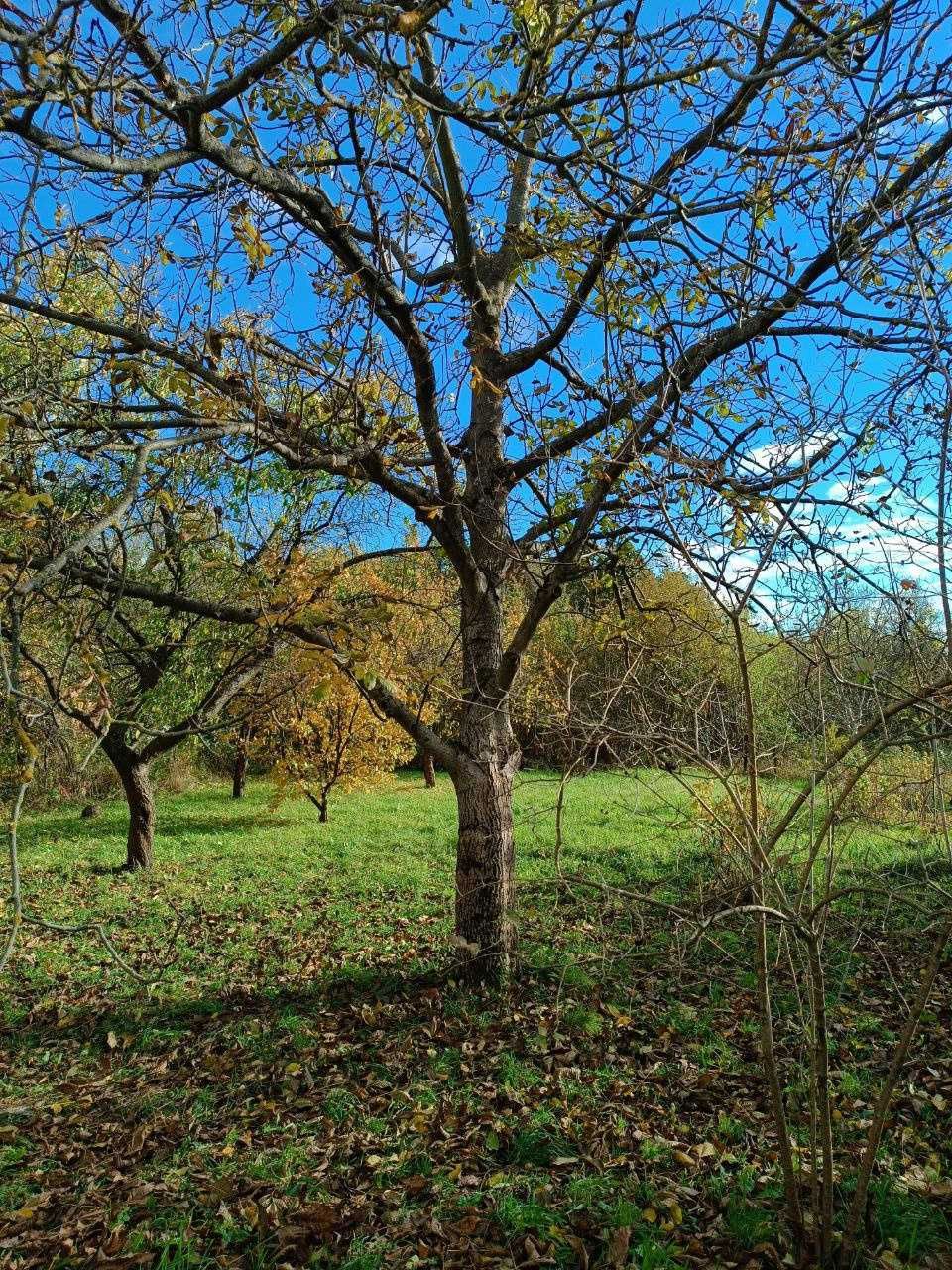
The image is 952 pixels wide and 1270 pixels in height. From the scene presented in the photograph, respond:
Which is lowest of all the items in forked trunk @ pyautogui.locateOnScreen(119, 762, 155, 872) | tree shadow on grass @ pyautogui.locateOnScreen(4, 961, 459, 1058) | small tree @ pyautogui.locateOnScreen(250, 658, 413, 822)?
tree shadow on grass @ pyautogui.locateOnScreen(4, 961, 459, 1058)

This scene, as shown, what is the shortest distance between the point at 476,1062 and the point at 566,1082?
61 cm

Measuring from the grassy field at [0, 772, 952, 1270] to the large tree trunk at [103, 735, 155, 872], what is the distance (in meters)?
2.79

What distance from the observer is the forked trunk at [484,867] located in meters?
5.58

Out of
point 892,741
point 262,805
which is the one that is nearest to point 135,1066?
point 892,741

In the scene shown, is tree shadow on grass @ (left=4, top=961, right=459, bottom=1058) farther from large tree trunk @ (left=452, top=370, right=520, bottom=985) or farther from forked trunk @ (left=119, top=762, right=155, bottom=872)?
forked trunk @ (left=119, top=762, right=155, bottom=872)

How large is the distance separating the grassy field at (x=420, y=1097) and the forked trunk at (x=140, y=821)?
2801 millimetres

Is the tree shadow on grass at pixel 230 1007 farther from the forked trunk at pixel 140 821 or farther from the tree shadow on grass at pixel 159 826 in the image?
the tree shadow on grass at pixel 159 826

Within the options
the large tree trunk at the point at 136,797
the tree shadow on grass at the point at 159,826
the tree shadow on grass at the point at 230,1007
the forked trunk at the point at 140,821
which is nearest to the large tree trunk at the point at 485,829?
the tree shadow on grass at the point at 230,1007

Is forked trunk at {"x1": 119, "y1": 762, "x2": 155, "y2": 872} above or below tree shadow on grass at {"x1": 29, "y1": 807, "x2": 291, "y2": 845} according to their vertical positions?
above

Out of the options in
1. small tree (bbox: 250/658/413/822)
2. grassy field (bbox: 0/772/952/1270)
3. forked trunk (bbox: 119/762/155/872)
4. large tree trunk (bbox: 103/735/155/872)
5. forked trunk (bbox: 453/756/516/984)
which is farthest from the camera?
small tree (bbox: 250/658/413/822)

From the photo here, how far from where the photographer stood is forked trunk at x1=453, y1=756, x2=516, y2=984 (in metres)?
5.58

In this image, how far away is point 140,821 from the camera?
36.2 ft

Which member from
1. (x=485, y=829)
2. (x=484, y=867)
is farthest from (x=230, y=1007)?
(x=485, y=829)

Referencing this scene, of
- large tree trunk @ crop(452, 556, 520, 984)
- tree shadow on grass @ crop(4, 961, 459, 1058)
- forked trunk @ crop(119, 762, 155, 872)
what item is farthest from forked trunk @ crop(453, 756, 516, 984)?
forked trunk @ crop(119, 762, 155, 872)
